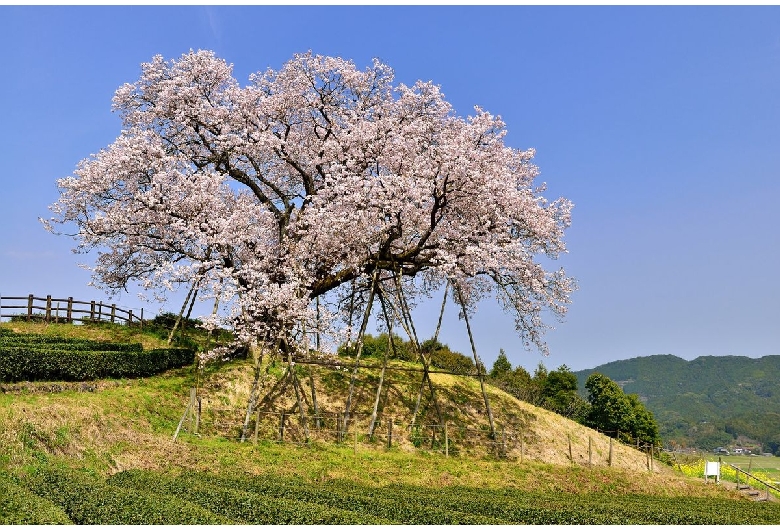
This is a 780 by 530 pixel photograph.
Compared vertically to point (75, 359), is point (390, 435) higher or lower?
lower

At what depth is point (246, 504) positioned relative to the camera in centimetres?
1652

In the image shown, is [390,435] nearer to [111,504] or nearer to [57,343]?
[111,504]

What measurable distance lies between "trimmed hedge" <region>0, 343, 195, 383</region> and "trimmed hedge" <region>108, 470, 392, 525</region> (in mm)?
10533

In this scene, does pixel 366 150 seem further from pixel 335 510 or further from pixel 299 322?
pixel 335 510

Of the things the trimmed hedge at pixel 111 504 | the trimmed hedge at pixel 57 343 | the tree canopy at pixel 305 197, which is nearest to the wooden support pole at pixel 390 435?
the tree canopy at pixel 305 197

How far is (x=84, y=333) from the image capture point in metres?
39.1

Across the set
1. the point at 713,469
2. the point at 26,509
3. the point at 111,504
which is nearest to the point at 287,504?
the point at 111,504

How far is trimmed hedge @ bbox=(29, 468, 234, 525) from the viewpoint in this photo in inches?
A: 578

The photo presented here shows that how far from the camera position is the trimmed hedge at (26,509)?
13.9m

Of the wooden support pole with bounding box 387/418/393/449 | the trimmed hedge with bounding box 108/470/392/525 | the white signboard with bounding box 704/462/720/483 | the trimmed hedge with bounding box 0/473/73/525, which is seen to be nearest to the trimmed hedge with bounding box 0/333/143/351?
the wooden support pole with bounding box 387/418/393/449

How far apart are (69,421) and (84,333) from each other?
675 inches

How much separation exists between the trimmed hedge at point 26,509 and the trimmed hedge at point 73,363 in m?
12.5

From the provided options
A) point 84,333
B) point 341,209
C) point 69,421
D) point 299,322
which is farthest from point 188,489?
point 84,333

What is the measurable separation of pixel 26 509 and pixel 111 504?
5.75ft
